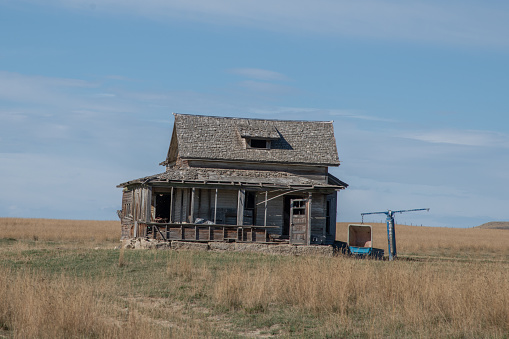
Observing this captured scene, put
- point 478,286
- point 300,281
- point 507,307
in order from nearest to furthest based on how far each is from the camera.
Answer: point 507,307
point 478,286
point 300,281

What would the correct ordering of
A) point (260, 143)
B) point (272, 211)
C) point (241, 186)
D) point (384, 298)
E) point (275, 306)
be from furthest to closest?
point (260, 143) < point (272, 211) < point (241, 186) < point (275, 306) < point (384, 298)

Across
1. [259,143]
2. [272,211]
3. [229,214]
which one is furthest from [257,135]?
[229,214]

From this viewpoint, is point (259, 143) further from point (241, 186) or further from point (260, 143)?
point (241, 186)

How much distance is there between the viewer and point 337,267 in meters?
14.6

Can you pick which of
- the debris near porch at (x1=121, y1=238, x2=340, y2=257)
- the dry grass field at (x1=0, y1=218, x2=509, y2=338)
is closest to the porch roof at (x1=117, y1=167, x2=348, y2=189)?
the debris near porch at (x1=121, y1=238, x2=340, y2=257)

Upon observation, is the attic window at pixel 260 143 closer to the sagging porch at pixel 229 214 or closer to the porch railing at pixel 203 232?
the sagging porch at pixel 229 214

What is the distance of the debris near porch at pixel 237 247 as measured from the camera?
90.1 ft

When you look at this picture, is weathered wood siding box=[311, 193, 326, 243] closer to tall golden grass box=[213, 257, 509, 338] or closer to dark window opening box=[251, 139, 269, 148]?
dark window opening box=[251, 139, 269, 148]

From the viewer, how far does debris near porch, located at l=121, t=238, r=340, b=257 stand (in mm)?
27453

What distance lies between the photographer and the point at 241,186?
28422 mm

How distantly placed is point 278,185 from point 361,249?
15.7 feet

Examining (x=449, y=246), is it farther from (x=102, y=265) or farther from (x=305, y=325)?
(x=305, y=325)

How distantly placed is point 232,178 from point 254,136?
394 centimetres

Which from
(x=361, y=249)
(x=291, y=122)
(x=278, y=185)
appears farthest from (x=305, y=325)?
(x=291, y=122)
